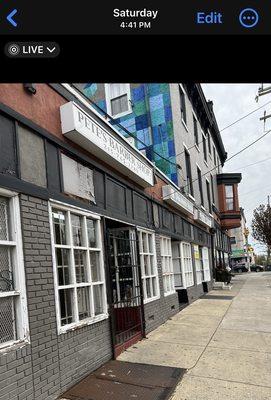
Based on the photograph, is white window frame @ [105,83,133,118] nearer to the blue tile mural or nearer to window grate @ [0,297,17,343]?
the blue tile mural

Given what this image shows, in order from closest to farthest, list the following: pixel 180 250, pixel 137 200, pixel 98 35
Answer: pixel 98 35, pixel 137 200, pixel 180 250

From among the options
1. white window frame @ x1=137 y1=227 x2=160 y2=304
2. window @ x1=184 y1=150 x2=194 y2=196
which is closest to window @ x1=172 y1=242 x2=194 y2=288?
window @ x1=184 y1=150 x2=194 y2=196

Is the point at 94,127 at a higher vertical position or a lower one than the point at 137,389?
higher

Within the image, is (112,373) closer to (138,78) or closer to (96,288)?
(96,288)

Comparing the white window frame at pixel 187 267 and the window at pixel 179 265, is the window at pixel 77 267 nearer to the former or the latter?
the window at pixel 179 265

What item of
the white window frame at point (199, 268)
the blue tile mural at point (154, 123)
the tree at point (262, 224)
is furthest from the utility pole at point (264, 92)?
the tree at point (262, 224)

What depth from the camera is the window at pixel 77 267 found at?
5.45 meters

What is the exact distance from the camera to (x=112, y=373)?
585 centimetres

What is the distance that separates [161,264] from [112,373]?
479cm

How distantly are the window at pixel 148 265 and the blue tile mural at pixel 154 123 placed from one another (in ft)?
15.2

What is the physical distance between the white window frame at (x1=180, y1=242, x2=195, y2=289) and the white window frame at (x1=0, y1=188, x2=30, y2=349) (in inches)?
367

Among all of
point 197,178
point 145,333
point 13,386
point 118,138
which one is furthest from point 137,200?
point 197,178

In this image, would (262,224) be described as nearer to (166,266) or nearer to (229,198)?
(229,198)

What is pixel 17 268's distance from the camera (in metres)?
4.48
